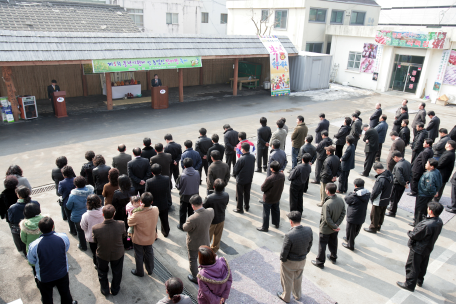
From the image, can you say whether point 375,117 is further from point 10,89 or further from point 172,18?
point 172,18

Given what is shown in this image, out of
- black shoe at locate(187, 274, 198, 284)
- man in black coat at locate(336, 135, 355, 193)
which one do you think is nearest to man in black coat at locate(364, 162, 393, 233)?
man in black coat at locate(336, 135, 355, 193)

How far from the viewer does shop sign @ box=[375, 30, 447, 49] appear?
741 inches

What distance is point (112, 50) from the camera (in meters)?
14.2

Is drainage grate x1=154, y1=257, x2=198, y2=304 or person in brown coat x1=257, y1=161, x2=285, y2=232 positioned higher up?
person in brown coat x1=257, y1=161, x2=285, y2=232

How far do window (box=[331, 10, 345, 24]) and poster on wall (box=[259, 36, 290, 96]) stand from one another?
7.83 meters

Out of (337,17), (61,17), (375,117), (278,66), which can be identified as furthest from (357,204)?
(337,17)

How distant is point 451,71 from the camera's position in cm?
1922

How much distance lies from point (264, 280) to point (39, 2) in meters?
20.5

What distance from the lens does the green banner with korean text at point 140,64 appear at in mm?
13641

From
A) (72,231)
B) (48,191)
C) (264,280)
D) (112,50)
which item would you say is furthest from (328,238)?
(112,50)

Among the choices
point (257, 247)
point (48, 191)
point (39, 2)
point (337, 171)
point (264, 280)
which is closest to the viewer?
point (264, 280)

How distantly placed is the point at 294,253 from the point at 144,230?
2.21 m

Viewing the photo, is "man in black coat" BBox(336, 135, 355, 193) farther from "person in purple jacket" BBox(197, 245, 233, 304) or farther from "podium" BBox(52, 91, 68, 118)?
"podium" BBox(52, 91, 68, 118)

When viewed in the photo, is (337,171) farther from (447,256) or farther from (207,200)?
(207,200)
